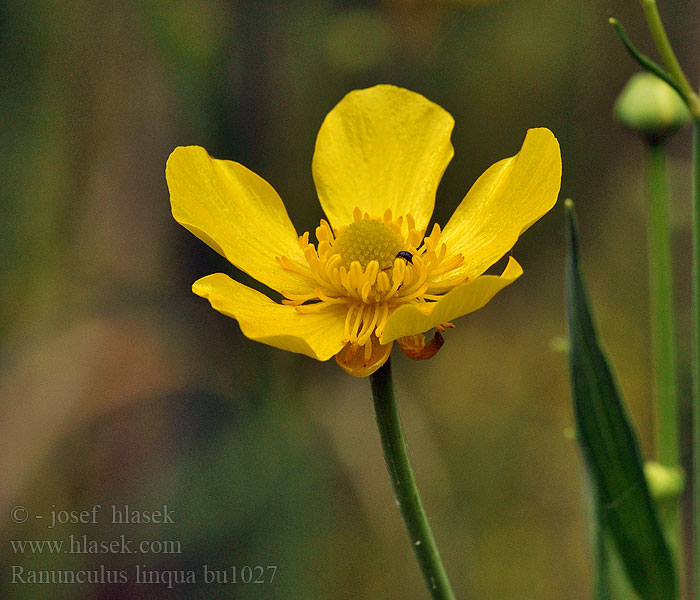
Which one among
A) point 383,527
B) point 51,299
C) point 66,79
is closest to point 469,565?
point 383,527

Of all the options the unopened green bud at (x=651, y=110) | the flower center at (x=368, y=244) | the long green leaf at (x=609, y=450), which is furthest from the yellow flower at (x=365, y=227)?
the unopened green bud at (x=651, y=110)

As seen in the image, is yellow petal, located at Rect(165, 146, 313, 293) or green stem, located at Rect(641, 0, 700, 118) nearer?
green stem, located at Rect(641, 0, 700, 118)

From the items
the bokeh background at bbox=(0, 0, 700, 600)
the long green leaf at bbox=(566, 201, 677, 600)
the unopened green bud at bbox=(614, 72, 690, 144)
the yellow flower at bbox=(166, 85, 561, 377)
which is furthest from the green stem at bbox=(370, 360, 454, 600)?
the bokeh background at bbox=(0, 0, 700, 600)

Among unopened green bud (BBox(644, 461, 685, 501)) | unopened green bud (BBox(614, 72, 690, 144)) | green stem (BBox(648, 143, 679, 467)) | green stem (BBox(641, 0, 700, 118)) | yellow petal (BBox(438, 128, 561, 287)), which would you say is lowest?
unopened green bud (BBox(644, 461, 685, 501))

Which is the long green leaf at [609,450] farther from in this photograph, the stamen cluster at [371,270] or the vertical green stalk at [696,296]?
the stamen cluster at [371,270]

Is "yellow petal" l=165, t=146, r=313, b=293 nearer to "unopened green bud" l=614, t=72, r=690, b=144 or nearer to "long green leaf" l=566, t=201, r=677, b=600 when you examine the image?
"long green leaf" l=566, t=201, r=677, b=600

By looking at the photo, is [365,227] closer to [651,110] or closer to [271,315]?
[271,315]
